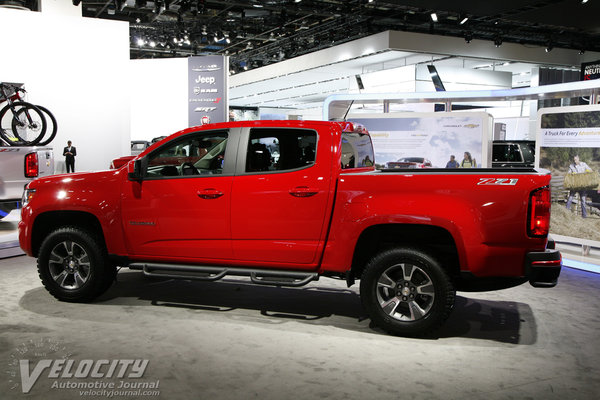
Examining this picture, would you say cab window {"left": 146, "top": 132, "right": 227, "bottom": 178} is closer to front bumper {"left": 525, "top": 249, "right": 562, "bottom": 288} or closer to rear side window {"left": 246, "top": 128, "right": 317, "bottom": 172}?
rear side window {"left": 246, "top": 128, "right": 317, "bottom": 172}

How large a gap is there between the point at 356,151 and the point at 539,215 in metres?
1.75

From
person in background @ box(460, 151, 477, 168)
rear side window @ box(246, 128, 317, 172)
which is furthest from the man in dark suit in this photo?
rear side window @ box(246, 128, 317, 172)

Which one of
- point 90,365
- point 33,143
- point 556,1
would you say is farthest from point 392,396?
point 556,1

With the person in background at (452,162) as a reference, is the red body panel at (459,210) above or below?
below

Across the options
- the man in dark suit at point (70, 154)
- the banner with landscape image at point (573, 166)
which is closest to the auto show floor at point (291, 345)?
the banner with landscape image at point (573, 166)

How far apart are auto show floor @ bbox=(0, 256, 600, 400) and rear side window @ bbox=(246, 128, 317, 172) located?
139 centimetres

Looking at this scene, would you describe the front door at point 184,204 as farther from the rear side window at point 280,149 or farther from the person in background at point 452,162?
the person in background at point 452,162

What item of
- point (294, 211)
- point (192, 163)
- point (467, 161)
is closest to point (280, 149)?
point (294, 211)

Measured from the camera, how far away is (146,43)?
25.0 metres

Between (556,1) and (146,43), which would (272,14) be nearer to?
(146,43)

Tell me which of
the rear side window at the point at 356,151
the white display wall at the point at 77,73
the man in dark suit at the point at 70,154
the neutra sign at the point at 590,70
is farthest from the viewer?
the neutra sign at the point at 590,70

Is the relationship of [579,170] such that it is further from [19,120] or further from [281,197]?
[19,120]

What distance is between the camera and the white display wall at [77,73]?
41.7 ft

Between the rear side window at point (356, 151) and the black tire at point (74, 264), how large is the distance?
8.22ft
